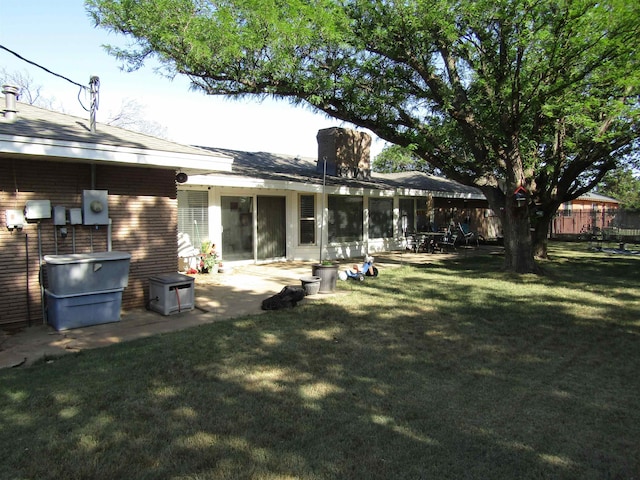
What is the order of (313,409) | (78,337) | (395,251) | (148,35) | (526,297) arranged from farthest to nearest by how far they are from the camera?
(395,251)
(148,35)
(526,297)
(78,337)
(313,409)

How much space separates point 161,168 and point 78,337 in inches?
114

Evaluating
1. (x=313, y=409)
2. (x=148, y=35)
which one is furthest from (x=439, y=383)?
(x=148, y=35)

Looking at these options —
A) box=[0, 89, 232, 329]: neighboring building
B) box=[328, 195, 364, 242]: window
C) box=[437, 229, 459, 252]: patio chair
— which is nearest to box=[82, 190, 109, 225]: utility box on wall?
box=[0, 89, 232, 329]: neighboring building

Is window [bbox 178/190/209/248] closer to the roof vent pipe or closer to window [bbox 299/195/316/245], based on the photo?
window [bbox 299/195/316/245]

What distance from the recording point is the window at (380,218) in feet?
48.1

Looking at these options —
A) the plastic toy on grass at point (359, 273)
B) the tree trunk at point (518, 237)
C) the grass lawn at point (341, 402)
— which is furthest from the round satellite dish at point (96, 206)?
the tree trunk at point (518, 237)

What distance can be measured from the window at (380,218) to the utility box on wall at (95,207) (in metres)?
9.57

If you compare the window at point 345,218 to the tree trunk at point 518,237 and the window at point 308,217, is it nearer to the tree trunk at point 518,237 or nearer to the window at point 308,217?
the window at point 308,217

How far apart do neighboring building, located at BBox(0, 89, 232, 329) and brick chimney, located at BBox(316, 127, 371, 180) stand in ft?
27.5

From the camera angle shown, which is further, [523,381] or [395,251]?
[395,251]

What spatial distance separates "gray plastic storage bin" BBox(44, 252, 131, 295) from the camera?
552 cm

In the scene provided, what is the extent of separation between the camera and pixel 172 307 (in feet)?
21.6

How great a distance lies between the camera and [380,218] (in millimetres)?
15062

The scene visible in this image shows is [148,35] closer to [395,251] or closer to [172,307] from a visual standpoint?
[172,307]
